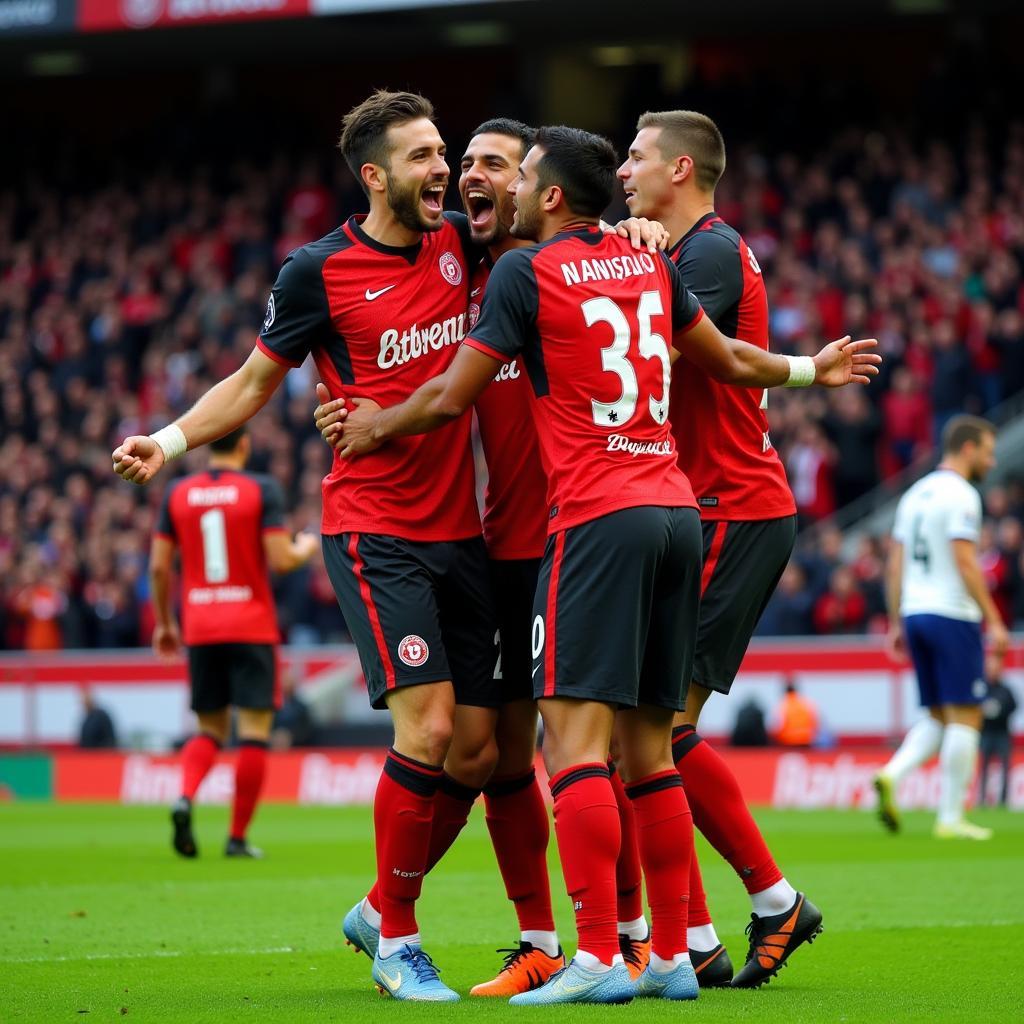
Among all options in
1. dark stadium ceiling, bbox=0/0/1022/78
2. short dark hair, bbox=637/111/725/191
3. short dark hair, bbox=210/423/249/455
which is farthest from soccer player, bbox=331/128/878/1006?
dark stadium ceiling, bbox=0/0/1022/78

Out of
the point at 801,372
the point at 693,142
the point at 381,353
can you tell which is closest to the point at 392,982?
the point at 381,353

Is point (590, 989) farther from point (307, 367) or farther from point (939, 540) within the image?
point (307, 367)

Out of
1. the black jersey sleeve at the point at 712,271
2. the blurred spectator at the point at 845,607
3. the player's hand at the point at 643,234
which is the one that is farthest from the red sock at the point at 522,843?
the blurred spectator at the point at 845,607

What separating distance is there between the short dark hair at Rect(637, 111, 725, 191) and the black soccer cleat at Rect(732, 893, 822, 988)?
7.90ft

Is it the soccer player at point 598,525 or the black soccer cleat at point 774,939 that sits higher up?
the soccer player at point 598,525

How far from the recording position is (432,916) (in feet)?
27.3

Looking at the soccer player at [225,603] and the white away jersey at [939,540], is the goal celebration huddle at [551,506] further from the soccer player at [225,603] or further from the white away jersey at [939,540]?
the white away jersey at [939,540]

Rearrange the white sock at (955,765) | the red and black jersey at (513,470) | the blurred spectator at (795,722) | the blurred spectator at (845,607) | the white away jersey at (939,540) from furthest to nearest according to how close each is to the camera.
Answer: the blurred spectator at (845,607)
the blurred spectator at (795,722)
the white away jersey at (939,540)
the white sock at (955,765)
the red and black jersey at (513,470)

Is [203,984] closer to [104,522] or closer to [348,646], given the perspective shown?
[348,646]

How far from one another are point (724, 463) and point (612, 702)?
3.95 feet

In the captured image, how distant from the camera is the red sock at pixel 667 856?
571cm

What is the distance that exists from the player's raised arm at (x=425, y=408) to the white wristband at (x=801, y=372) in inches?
40.7

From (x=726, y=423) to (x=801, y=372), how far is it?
300mm

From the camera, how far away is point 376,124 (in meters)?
6.31
